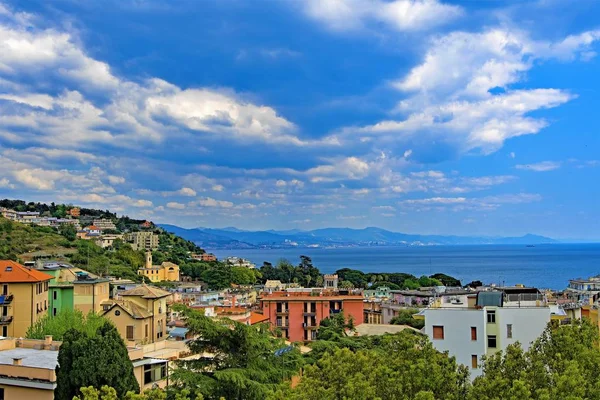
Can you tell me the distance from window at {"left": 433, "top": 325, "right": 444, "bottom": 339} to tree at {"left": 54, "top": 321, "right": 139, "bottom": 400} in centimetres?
1448

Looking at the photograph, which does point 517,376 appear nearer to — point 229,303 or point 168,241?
point 229,303

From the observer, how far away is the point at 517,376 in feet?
41.5

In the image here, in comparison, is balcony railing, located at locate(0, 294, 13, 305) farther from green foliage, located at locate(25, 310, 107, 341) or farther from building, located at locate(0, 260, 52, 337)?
green foliage, located at locate(25, 310, 107, 341)

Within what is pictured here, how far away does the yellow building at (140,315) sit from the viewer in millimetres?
32031

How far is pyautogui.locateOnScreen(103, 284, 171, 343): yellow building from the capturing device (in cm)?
3203

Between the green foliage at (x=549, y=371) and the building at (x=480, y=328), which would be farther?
the building at (x=480, y=328)

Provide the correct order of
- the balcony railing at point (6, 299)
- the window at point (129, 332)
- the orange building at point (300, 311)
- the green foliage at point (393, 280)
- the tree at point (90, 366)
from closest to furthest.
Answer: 1. the tree at point (90, 366)
2. the window at point (129, 332)
3. the balcony railing at point (6, 299)
4. the orange building at point (300, 311)
5. the green foliage at point (393, 280)

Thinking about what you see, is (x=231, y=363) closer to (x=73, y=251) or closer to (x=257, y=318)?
(x=257, y=318)

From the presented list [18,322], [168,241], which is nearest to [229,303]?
[18,322]

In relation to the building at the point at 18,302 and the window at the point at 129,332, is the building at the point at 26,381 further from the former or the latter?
the building at the point at 18,302

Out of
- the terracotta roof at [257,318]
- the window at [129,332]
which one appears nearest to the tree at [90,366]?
the window at [129,332]

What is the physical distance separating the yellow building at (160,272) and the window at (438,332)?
83.1m

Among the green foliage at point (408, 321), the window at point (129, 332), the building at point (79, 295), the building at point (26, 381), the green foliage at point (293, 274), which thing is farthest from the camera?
the green foliage at point (293, 274)

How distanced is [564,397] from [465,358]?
55.9 ft
